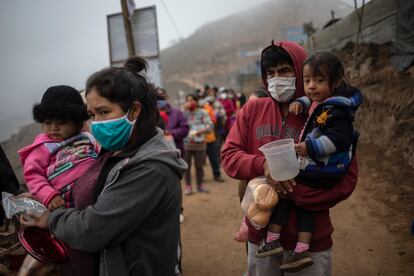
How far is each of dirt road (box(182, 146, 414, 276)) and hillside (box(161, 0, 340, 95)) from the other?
139ft

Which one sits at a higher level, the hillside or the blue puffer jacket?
the hillside

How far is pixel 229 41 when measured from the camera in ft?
292

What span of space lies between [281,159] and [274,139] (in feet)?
1.24

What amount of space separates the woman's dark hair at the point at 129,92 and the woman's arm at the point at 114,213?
8.2 inches

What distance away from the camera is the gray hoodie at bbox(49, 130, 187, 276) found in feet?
4.77

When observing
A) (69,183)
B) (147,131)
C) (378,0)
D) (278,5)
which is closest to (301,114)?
(147,131)

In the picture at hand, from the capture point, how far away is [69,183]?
6.36 feet

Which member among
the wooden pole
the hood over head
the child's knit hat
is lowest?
the child's knit hat

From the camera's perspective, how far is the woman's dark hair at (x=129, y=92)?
1556mm

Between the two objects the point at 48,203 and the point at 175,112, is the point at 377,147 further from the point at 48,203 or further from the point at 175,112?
the point at 48,203

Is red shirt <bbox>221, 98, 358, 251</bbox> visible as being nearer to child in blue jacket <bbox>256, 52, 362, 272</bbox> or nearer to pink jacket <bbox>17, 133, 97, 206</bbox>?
child in blue jacket <bbox>256, 52, 362, 272</bbox>

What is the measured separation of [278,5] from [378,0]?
4062 inches

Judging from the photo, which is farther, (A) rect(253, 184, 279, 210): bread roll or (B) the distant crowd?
(A) rect(253, 184, 279, 210): bread roll

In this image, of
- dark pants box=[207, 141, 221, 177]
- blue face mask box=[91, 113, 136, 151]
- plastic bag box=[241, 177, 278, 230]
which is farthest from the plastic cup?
dark pants box=[207, 141, 221, 177]
